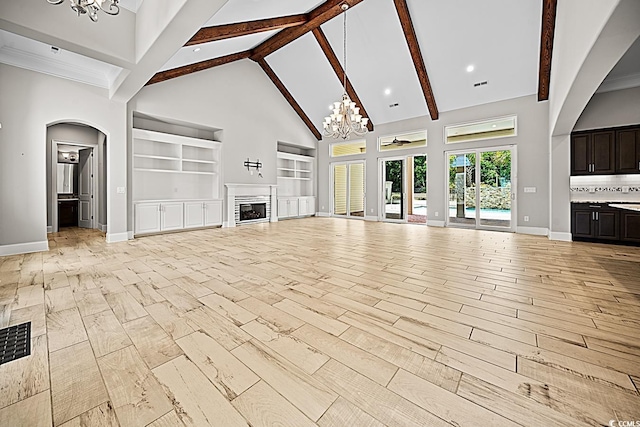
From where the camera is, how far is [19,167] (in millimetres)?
4684

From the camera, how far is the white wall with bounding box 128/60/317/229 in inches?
270

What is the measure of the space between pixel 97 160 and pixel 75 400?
868 cm

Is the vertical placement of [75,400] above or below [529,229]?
below

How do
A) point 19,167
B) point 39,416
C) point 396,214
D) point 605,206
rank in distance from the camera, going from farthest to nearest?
point 396,214
point 605,206
point 19,167
point 39,416

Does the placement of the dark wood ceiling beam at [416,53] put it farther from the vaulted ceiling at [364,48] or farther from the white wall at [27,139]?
the white wall at [27,139]

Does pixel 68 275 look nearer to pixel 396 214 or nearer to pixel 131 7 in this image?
pixel 131 7

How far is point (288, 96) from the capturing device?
31.9 feet

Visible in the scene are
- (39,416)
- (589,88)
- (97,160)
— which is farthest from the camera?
(97,160)

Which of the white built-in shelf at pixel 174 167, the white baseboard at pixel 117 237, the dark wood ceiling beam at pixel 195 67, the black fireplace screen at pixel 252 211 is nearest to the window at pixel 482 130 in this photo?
the black fireplace screen at pixel 252 211

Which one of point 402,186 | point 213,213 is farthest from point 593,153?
point 213,213

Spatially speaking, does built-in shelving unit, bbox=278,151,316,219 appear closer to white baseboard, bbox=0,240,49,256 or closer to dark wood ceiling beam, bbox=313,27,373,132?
dark wood ceiling beam, bbox=313,27,373,132

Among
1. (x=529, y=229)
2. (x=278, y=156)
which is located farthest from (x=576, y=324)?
(x=278, y=156)

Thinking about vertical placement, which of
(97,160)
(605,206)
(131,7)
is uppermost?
(131,7)

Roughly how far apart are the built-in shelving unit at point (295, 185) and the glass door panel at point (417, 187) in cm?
388
